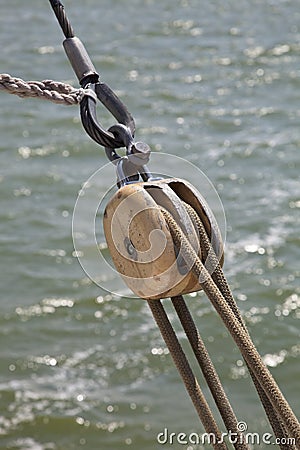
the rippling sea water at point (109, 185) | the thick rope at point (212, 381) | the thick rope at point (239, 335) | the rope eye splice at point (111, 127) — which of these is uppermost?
the rope eye splice at point (111, 127)

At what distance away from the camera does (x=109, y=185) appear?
122 centimetres

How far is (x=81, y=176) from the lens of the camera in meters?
4.27

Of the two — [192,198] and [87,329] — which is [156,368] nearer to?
[87,329]

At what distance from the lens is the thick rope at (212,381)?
1.13 m

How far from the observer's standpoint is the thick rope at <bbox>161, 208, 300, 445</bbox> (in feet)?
3.40

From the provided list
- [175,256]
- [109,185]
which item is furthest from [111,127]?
[175,256]

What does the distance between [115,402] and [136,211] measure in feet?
5.89

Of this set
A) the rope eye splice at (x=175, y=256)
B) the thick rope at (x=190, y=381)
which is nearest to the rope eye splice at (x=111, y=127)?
the rope eye splice at (x=175, y=256)

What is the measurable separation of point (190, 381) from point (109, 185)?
0.98 ft

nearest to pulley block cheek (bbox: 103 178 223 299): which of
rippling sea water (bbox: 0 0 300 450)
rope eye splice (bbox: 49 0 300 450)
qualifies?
rope eye splice (bbox: 49 0 300 450)

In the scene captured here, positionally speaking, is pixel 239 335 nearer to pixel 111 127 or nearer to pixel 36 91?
pixel 111 127

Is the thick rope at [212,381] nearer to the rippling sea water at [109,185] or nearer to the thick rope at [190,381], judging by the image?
the thick rope at [190,381]

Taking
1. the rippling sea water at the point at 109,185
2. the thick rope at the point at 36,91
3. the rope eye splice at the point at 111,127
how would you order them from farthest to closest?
1. the rippling sea water at the point at 109,185
2. the thick rope at the point at 36,91
3. the rope eye splice at the point at 111,127

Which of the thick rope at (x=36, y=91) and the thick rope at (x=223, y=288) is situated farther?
the thick rope at (x=36, y=91)
